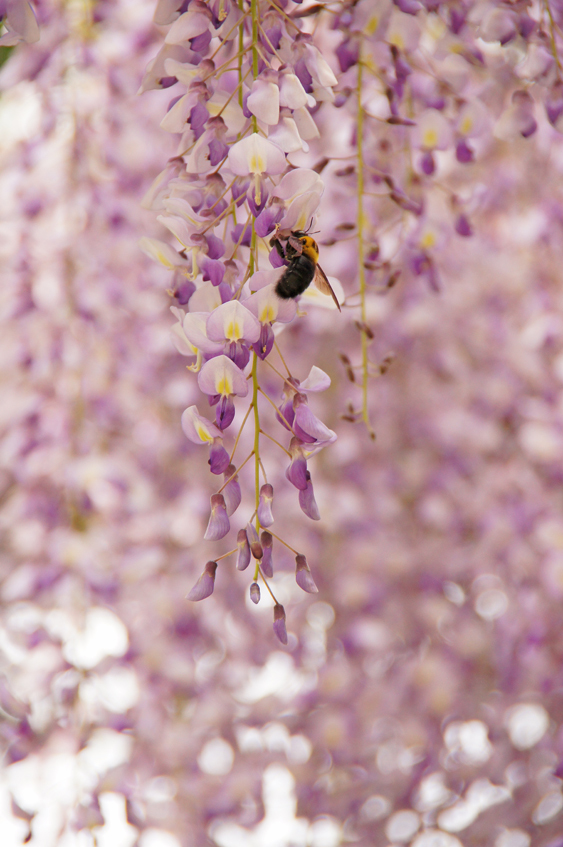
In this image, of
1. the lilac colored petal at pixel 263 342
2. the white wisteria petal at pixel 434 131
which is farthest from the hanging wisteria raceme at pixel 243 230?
the white wisteria petal at pixel 434 131

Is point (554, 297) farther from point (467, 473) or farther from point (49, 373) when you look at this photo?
point (49, 373)

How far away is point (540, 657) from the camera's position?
148 centimetres

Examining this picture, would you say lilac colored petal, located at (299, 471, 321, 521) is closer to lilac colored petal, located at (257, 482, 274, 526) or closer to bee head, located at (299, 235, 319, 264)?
lilac colored petal, located at (257, 482, 274, 526)

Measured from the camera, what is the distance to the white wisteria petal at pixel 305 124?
0.50m

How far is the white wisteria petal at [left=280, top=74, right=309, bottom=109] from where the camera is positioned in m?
0.46

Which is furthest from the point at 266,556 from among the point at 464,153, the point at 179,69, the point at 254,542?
the point at 464,153

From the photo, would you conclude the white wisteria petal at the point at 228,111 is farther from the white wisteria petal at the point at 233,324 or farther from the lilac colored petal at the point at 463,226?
the lilac colored petal at the point at 463,226

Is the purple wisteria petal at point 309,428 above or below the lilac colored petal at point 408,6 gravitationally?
below

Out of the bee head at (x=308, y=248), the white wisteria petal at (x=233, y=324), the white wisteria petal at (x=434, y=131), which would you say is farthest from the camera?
the white wisteria petal at (x=434, y=131)

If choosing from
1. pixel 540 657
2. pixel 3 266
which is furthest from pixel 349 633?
pixel 3 266

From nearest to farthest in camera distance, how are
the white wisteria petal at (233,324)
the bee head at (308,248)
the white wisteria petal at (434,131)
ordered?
the white wisteria petal at (233,324), the bee head at (308,248), the white wisteria petal at (434,131)

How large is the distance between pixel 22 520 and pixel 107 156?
2.15 feet

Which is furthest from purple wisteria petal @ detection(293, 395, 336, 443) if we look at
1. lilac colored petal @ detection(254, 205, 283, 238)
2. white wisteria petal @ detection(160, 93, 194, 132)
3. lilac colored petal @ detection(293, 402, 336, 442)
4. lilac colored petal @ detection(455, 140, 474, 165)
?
lilac colored petal @ detection(455, 140, 474, 165)

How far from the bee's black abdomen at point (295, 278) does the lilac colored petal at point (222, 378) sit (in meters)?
Answer: 0.05
